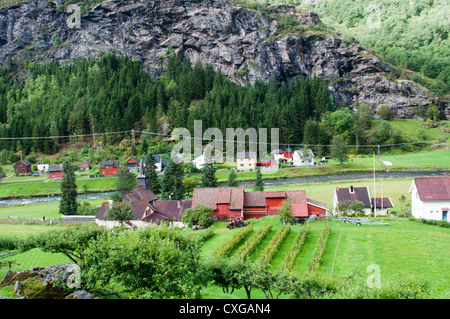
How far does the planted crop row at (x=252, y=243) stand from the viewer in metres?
22.8

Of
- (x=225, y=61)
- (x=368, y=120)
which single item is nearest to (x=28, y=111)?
(x=225, y=61)

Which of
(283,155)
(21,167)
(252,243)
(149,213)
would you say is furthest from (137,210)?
(21,167)

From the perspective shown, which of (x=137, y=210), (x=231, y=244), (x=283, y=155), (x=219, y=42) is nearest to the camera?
(x=231, y=244)

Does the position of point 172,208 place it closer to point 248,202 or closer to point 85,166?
point 248,202

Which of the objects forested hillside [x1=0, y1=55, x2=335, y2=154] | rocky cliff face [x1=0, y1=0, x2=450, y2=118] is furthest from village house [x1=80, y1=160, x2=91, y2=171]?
rocky cliff face [x1=0, y1=0, x2=450, y2=118]

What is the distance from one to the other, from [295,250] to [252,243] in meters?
3.08

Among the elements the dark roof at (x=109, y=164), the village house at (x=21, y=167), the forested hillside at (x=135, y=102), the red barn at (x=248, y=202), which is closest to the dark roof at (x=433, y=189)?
the red barn at (x=248, y=202)

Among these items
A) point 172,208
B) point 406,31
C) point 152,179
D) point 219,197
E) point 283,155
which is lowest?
point 172,208

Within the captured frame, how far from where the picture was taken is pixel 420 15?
174m

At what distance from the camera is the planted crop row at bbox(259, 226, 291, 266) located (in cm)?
2147

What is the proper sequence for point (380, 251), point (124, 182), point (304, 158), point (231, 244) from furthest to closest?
point (304, 158) < point (124, 182) < point (231, 244) < point (380, 251)

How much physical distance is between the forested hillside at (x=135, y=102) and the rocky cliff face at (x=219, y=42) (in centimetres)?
1127

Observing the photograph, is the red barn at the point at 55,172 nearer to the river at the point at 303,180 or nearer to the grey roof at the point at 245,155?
the river at the point at 303,180

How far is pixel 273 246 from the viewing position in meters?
24.1
